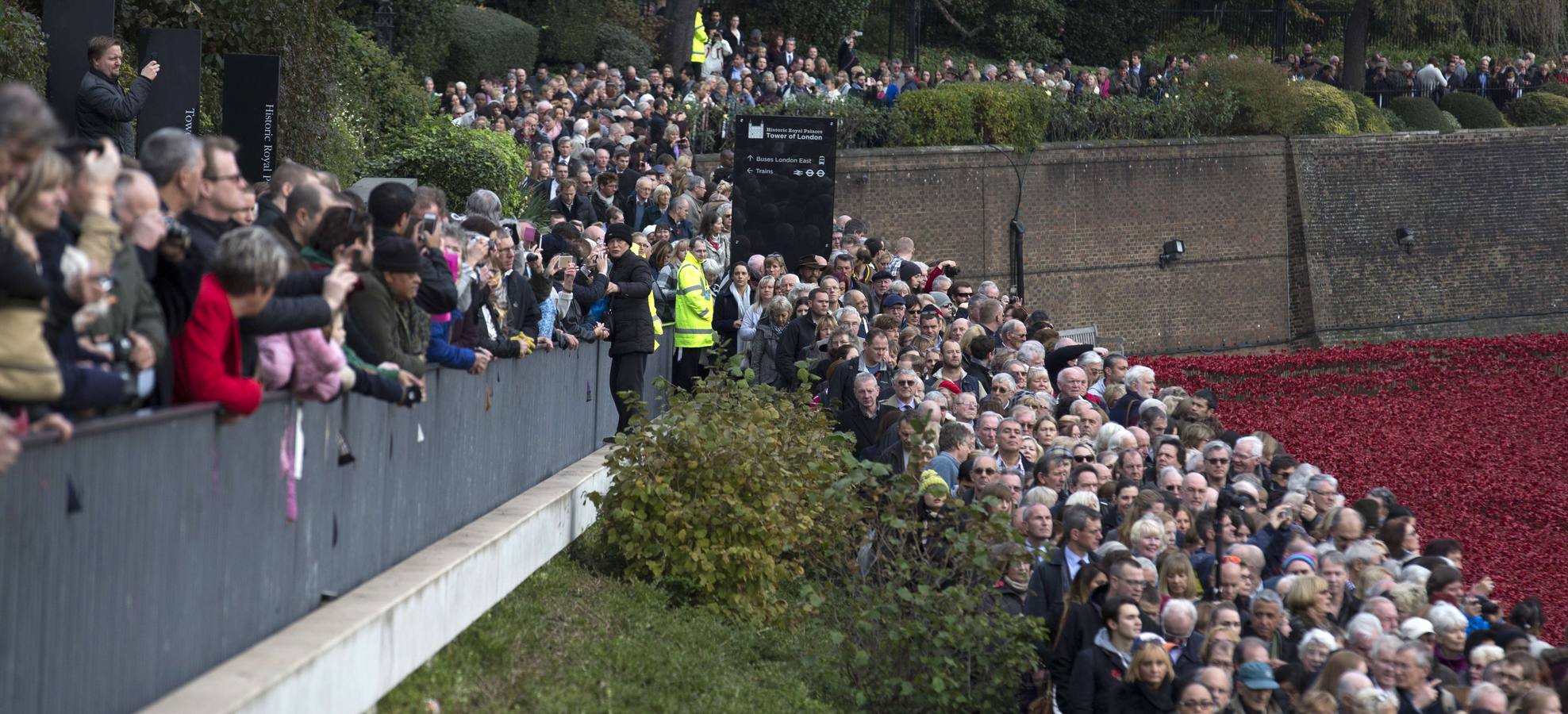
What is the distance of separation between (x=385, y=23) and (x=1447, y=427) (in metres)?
16.6

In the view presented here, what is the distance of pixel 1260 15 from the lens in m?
46.0

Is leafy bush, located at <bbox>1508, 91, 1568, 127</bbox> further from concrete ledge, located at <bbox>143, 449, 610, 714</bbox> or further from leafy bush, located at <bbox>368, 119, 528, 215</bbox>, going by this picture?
concrete ledge, located at <bbox>143, 449, 610, 714</bbox>

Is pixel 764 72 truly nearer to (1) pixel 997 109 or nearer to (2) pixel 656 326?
(1) pixel 997 109

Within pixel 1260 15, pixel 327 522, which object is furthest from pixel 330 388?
pixel 1260 15

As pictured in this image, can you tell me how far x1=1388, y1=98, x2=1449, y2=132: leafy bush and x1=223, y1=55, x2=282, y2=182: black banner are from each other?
29.6 m

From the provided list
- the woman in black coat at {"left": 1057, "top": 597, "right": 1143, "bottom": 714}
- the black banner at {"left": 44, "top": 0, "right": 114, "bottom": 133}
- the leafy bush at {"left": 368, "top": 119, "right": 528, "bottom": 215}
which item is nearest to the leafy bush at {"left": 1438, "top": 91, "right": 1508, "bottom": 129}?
the leafy bush at {"left": 368, "top": 119, "right": 528, "bottom": 215}

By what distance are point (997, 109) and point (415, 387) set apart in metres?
24.1

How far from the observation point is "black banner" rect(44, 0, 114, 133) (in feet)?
36.5

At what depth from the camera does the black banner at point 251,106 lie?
1155 cm

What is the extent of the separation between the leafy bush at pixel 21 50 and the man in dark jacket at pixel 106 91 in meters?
1.51

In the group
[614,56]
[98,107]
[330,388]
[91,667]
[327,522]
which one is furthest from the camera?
[614,56]

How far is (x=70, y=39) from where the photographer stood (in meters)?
11.2

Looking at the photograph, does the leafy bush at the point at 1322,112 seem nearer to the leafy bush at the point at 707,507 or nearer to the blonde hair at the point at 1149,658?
the leafy bush at the point at 707,507

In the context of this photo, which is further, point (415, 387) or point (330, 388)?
point (415, 387)
